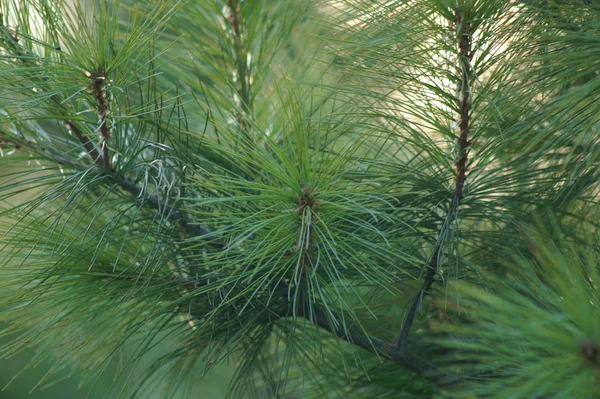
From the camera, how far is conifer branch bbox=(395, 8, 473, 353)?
428 mm

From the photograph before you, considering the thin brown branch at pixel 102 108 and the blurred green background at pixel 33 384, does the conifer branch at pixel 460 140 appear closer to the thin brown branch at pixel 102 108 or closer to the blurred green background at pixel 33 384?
the thin brown branch at pixel 102 108

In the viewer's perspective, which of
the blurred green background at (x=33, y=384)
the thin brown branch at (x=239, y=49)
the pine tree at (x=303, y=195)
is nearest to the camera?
the pine tree at (x=303, y=195)

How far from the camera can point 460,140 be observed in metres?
0.45

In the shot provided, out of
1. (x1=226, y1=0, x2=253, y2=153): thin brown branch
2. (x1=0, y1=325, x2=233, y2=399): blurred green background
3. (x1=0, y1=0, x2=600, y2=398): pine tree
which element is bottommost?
(x1=0, y1=325, x2=233, y2=399): blurred green background

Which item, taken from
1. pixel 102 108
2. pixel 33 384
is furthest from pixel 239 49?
pixel 33 384

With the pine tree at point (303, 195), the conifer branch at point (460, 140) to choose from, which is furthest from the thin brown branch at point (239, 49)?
the conifer branch at point (460, 140)

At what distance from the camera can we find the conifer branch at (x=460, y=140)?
43 cm

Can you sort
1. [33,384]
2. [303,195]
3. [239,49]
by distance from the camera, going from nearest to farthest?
[303,195]
[239,49]
[33,384]

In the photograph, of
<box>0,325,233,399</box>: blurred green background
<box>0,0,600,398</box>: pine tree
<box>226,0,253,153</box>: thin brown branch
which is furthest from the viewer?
<box>0,325,233,399</box>: blurred green background

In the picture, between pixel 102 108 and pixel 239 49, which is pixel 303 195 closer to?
pixel 102 108

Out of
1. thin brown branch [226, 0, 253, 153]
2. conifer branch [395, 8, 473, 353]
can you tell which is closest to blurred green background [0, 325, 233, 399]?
thin brown branch [226, 0, 253, 153]

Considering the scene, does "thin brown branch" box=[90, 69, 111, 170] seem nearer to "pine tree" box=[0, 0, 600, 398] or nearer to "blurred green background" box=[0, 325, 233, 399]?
"pine tree" box=[0, 0, 600, 398]

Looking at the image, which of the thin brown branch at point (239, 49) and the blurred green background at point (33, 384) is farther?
the blurred green background at point (33, 384)

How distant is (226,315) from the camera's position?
0.48 meters
